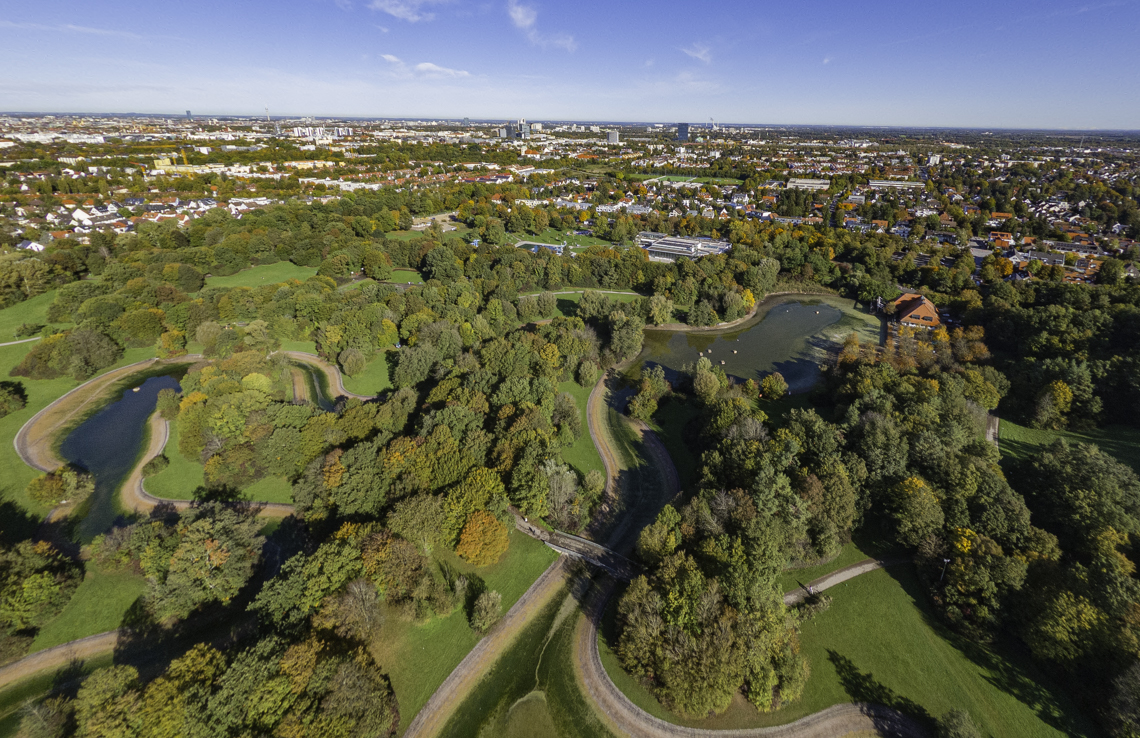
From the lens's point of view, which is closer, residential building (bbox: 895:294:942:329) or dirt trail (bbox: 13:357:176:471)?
dirt trail (bbox: 13:357:176:471)

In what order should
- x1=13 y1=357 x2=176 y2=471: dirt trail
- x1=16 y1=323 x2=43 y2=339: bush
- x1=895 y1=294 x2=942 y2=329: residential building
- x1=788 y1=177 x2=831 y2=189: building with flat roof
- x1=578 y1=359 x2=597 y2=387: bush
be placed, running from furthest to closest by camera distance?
1. x1=788 y1=177 x2=831 y2=189: building with flat roof
2. x1=895 y1=294 x2=942 y2=329: residential building
3. x1=16 y1=323 x2=43 y2=339: bush
4. x1=578 y1=359 x2=597 y2=387: bush
5. x1=13 y1=357 x2=176 y2=471: dirt trail

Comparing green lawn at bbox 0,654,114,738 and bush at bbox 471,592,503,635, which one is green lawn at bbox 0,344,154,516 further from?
bush at bbox 471,592,503,635

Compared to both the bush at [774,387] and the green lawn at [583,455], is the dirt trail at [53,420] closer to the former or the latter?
the green lawn at [583,455]

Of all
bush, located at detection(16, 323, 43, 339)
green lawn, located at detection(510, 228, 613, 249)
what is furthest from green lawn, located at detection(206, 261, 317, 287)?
green lawn, located at detection(510, 228, 613, 249)

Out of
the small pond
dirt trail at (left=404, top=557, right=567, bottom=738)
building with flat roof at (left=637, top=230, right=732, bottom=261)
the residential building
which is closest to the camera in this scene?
dirt trail at (left=404, top=557, right=567, bottom=738)

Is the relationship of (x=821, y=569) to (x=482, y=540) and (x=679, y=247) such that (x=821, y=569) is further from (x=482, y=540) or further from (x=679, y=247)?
(x=679, y=247)

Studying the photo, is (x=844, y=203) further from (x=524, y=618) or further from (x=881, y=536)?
(x=524, y=618)
